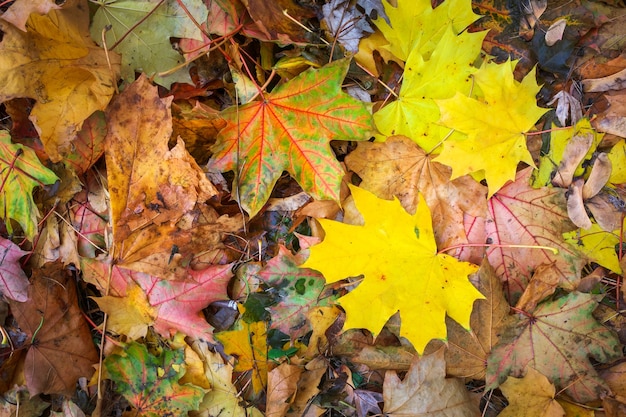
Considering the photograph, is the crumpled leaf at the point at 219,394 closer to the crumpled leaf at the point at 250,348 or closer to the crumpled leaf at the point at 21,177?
the crumpled leaf at the point at 250,348

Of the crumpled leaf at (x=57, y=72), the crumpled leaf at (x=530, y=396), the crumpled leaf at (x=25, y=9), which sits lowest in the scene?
the crumpled leaf at (x=530, y=396)

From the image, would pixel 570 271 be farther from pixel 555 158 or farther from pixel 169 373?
pixel 169 373

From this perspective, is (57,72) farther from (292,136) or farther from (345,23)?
(345,23)

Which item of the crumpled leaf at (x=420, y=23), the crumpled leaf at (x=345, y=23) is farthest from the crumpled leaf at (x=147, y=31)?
the crumpled leaf at (x=420, y=23)

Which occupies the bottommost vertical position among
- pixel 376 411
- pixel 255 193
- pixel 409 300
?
pixel 376 411

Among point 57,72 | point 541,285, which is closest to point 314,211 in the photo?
point 541,285

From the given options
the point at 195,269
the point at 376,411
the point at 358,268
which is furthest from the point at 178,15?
the point at 376,411
